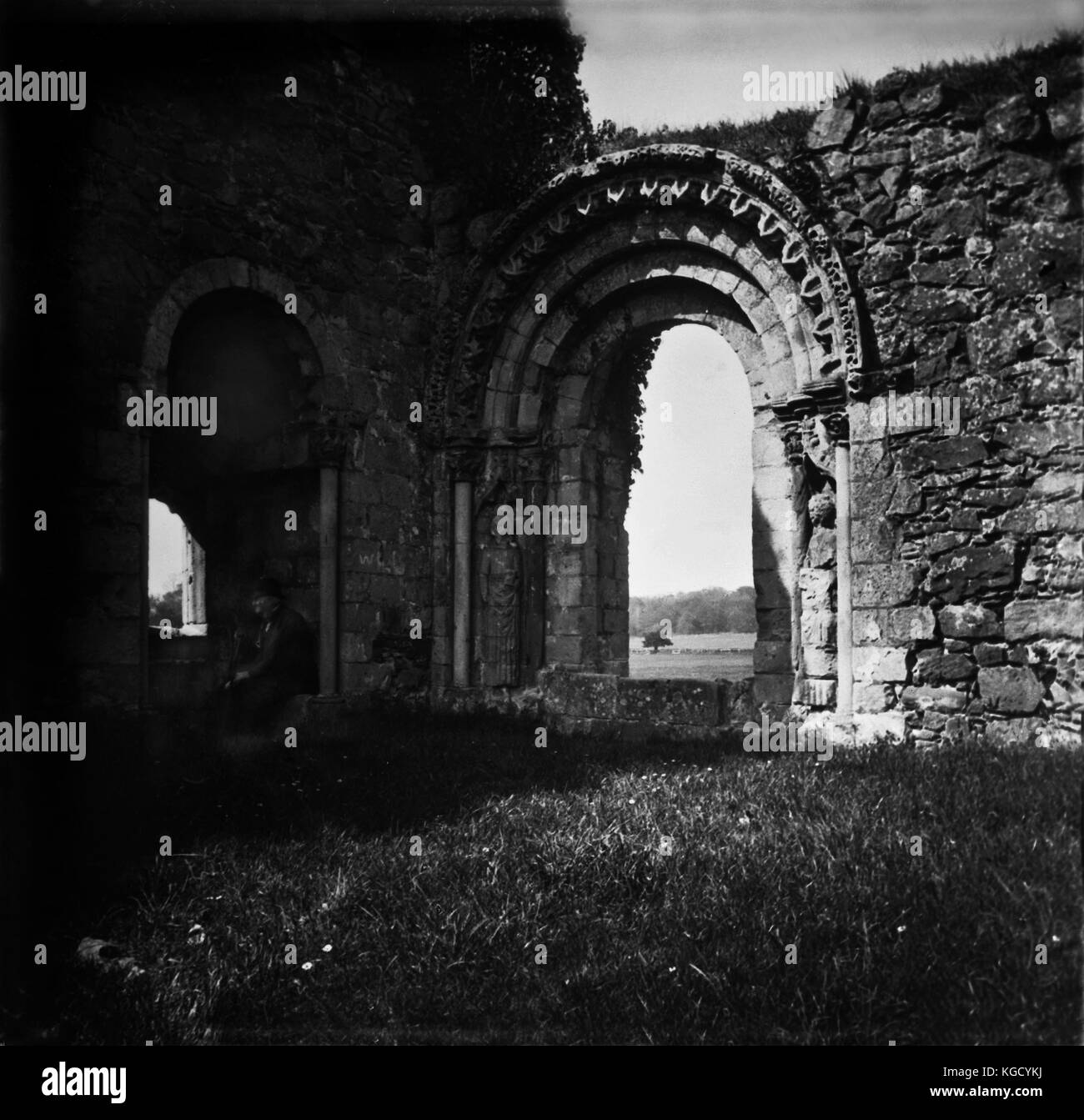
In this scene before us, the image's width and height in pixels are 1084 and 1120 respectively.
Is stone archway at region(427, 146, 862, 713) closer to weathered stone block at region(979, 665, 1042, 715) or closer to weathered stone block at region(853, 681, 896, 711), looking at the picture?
weathered stone block at region(853, 681, 896, 711)

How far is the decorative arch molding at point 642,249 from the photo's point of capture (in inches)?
321

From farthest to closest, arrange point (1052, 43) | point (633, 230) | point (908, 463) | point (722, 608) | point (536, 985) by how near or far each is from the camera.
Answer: point (722, 608)
point (633, 230)
point (908, 463)
point (1052, 43)
point (536, 985)

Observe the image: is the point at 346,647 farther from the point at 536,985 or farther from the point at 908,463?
the point at 536,985

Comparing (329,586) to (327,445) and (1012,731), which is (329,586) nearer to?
(327,445)

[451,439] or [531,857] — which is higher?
[451,439]

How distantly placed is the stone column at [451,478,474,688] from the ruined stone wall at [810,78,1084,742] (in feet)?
12.3

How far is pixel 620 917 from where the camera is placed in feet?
14.7

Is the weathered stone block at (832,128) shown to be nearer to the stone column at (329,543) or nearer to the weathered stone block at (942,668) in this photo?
the weathered stone block at (942,668)

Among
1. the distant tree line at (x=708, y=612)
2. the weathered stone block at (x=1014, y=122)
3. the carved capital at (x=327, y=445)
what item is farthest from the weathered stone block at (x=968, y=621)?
the distant tree line at (x=708, y=612)

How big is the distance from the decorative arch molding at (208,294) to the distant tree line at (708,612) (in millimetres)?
11641

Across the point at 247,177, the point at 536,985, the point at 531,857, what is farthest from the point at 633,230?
the point at 536,985

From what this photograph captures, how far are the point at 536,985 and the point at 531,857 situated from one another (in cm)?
102

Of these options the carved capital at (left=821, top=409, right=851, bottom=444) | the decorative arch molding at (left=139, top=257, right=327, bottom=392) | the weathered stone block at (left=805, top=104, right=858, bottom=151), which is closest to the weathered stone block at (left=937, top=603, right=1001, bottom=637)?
the carved capital at (left=821, top=409, right=851, bottom=444)

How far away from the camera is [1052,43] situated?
7141 mm
